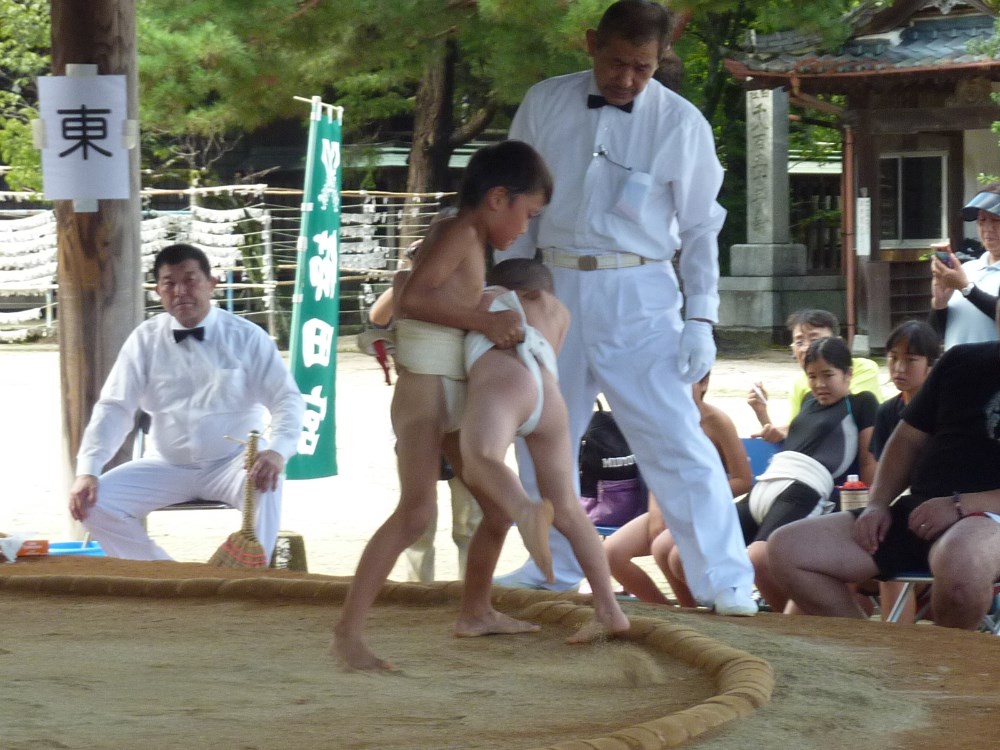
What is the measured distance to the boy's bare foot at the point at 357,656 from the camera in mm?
2430

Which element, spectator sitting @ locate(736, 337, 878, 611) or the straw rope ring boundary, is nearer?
the straw rope ring boundary

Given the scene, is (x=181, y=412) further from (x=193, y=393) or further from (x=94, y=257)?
(x=94, y=257)

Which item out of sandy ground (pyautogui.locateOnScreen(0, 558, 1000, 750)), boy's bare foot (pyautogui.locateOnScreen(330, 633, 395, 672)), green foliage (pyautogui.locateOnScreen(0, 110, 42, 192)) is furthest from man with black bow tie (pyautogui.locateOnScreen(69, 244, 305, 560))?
green foliage (pyautogui.locateOnScreen(0, 110, 42, 192))

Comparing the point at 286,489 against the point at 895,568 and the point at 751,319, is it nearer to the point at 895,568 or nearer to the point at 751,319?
the point at 895,568

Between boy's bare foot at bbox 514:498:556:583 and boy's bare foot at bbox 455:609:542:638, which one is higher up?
boy's bare foot at bbox 514:498:556:583

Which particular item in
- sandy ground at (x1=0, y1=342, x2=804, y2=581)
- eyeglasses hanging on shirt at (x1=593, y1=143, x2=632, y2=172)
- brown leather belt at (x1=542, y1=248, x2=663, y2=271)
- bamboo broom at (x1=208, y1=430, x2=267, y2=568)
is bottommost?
sandy ground at (x1=0, y1=342, x2=804, y2=581)

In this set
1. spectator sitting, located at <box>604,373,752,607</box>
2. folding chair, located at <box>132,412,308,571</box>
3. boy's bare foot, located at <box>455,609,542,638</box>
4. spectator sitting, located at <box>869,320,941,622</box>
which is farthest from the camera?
folding chair, located at <box>132,412,308,571</box>

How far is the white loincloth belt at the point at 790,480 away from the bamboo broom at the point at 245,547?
1.33 m

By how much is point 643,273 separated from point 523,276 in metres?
0.44

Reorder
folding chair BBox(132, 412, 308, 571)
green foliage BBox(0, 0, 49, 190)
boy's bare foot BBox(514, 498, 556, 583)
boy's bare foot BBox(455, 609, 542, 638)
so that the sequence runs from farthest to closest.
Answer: green foliage BBox(0, 0, 49, 190) → folding chair BBox(132, 412, 308, 571) → boy's bare foot BBox(455, 609, 542, 638) → boy's bare foot BBox(514, 498, 556, 583)

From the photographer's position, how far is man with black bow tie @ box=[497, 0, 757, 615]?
306 cm

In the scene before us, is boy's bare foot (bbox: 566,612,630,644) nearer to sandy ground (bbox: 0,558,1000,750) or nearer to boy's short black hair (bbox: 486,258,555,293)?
sandy ground (bbox: 0,558,1000,750)

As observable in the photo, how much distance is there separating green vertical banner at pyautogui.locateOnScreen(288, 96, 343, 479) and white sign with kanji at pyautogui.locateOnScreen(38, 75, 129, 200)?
5.03 feet

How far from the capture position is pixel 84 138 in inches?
165
